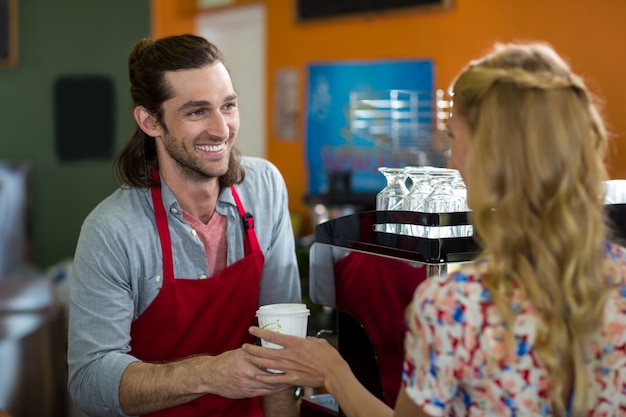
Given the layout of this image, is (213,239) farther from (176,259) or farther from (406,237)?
(406,237)

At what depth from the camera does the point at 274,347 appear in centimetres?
152

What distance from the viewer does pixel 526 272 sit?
1128 mm

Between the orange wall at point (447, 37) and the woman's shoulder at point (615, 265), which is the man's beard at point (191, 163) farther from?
the orange wall at point (447, 37)

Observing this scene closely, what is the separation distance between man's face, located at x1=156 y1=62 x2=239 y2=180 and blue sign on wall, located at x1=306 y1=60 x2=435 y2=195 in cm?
176

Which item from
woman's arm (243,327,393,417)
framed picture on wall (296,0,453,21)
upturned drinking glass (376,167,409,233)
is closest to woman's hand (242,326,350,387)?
woman's arm (243,327,393,417)

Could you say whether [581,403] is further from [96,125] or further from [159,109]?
[96,125]

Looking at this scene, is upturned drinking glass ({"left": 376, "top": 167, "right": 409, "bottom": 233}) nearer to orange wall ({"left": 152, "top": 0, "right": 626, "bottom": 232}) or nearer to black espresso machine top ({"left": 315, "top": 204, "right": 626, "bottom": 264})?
A: black espresso machine top ({"left": 315, "top": 204, "right": 626, "bottom": 264})

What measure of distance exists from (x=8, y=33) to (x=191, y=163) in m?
3.31

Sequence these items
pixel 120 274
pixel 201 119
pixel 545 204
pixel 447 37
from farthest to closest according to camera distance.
Answer: pixel 447 37, pixel 201 119, pixel 120 274, pixel 545 204

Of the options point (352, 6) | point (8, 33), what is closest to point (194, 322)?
point (352, 6)

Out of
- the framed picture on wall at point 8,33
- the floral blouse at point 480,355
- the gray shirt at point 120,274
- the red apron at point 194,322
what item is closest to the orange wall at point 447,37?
the framed picture on wall at point 8,33

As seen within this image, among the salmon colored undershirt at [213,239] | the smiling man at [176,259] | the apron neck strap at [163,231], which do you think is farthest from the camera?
the salmon colored undershirt at [213,239]

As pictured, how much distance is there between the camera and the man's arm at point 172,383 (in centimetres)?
164

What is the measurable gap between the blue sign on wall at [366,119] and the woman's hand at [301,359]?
2113mm
